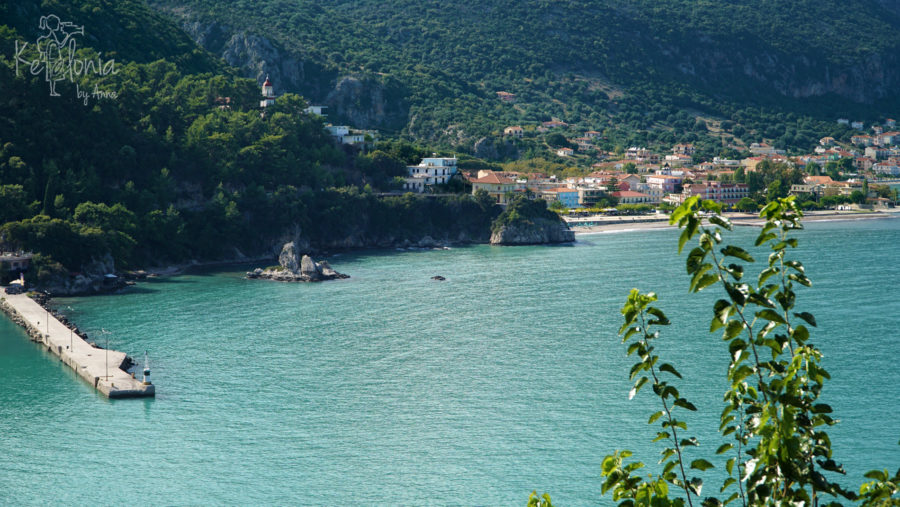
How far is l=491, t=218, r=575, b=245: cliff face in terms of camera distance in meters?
81.4

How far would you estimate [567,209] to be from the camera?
9694cm

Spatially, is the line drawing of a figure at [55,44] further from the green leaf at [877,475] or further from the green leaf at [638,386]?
the green leaf at [877,475]

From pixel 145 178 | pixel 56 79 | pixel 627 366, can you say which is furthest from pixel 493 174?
pixel 627 366

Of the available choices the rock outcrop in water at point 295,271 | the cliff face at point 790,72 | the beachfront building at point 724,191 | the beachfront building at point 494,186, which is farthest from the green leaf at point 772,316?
the cliff face at point 790,72

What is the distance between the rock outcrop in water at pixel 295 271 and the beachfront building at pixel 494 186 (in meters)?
27.7

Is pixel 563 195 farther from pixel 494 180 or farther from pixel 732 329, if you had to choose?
pixel 732 329

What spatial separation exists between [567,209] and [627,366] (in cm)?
5928

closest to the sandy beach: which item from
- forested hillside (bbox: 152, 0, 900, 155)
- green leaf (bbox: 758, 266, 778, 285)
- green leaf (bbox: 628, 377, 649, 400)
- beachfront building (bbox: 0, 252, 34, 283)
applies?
forested hillside (bbox: 152, 0, 900, 155)

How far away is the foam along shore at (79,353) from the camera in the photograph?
114 ft

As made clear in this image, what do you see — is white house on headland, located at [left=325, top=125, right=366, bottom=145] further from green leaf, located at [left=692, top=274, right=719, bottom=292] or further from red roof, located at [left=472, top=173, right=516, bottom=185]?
green leaf, located at [left=692, top=274, right=719, bottom=292]

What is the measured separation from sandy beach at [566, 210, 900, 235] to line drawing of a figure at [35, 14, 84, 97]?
4236cm

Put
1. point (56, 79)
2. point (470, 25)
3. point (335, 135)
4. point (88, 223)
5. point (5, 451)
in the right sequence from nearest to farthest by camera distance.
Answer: point (5, 451)
point (88, 223)
point (56, 79)
point (335, 135)
point (470, 25)

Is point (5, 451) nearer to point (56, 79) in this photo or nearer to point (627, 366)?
point (627, 366)

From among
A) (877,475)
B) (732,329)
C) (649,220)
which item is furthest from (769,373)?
(649,220)
